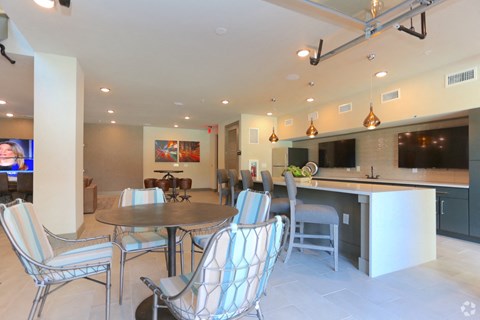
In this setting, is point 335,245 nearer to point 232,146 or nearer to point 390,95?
point 390,95

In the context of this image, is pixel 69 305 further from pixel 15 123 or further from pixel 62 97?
pixel 15 123

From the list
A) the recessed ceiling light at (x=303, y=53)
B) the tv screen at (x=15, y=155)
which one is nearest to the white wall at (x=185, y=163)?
→ the tv screen at (x=15, y=155)

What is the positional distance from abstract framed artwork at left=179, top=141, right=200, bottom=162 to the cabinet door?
8.36 meters

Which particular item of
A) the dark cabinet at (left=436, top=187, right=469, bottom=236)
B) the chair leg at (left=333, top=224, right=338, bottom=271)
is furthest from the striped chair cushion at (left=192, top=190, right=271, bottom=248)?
the dark cabinet at (left=436, top=187, right=469, bottom=236)

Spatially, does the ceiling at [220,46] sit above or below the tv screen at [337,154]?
above

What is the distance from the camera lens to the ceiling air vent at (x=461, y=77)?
334cm

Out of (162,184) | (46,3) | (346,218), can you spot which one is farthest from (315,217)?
(162,184)

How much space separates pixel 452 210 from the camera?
373cm

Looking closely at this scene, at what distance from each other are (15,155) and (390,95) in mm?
10342

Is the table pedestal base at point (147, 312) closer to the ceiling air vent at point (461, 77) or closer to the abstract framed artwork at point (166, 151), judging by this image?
the ceiling air vent at point (461, 77)

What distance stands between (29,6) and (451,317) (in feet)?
14.4

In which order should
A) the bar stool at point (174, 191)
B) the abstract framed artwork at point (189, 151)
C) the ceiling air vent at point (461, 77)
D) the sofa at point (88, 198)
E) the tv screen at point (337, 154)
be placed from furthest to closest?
the abstract framed artwork at point (189, 151) → the bar stool at point (174, 191) → the tv screen at point (337, 154) → the sofa at point (88, 198) → the ceiling air vent at point (461, 77)

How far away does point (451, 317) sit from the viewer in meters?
1.82

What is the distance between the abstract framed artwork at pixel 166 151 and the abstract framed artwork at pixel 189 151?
246 mm
